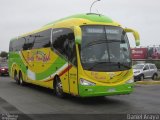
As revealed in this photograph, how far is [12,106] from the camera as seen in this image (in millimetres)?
14125

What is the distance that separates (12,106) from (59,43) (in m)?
3.71

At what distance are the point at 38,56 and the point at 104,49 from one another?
6.62m

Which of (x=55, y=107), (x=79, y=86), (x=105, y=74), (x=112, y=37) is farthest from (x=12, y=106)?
(x=112, y=37)

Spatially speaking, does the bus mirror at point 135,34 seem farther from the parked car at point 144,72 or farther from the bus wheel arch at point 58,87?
the parked car at point 144,72

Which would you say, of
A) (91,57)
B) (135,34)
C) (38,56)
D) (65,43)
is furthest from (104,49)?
(38,56)

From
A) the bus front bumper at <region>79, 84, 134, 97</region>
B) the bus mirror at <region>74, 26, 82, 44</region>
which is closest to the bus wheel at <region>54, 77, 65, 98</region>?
the bus front bumper at <region>79, 84, 134, 97</region>

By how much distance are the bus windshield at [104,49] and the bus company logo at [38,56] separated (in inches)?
159

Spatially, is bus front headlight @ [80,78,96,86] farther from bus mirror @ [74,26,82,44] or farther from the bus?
bus mirror @ [74,26,82,44]

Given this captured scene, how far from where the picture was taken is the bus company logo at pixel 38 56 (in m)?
18.6

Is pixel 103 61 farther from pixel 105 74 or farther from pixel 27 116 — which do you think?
pixel 27 116

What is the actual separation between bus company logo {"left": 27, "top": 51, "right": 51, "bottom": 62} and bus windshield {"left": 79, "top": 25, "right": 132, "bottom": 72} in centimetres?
403

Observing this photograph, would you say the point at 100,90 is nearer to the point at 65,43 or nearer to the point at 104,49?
the point at 104,49

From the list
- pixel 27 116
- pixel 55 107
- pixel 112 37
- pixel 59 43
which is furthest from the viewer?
pixel 59 43

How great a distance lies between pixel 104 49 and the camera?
14.4 m
